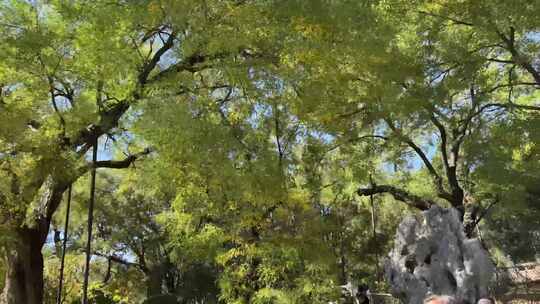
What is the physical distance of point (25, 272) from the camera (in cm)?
873

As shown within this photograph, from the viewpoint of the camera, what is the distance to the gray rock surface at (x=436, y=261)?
24.4 ft

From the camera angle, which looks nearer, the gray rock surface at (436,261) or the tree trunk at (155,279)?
the gray rock surface at (436,261)

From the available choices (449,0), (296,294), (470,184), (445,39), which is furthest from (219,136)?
(470,184)

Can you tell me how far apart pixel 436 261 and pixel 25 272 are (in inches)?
257

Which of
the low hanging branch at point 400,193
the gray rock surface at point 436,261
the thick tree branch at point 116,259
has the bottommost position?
the gray rock surface at point 436,261

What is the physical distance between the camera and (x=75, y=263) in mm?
16391

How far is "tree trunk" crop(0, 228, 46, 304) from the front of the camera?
863cm

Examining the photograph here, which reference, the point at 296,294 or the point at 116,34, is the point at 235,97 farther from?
the point at 296,294

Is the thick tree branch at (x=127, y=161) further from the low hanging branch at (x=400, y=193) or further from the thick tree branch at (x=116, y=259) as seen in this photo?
the thick tree branch at (x=116, y=259)

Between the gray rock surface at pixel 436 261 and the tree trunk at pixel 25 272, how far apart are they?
5.73m

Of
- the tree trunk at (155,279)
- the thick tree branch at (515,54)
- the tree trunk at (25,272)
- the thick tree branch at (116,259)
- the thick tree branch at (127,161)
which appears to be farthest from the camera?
the tree trunk at (155,279)

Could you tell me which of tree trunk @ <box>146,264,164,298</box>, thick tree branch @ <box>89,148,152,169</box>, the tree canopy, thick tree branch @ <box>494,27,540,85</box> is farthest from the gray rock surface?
tree trunk @ <box>146,264,164,298</box>

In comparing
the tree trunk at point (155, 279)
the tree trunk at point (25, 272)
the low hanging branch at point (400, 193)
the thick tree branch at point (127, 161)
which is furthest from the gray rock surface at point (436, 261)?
the tree trunk at point (155, 279)

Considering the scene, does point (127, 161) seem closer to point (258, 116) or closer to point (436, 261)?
point (258, 116)
